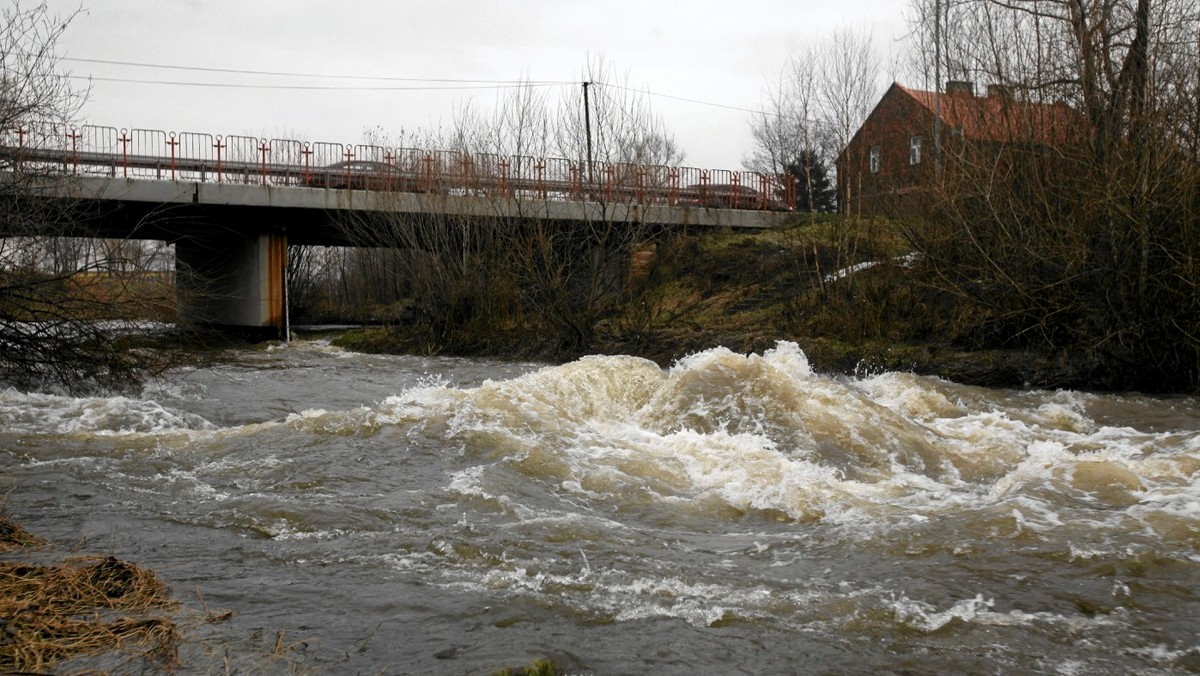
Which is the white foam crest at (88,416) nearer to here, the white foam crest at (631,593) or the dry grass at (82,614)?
the dry grass at (82,614)

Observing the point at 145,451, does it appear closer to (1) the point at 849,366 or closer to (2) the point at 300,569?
(2) the point at 300,569

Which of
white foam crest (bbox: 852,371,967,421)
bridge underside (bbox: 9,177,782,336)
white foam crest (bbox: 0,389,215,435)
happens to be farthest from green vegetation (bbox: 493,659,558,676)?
bridge underside (bbox: 9,177,782,336)

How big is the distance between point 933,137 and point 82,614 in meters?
16.1

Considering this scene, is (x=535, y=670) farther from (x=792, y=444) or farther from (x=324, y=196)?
(x=324, y=196)

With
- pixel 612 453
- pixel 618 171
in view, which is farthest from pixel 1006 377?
pixel 618 171

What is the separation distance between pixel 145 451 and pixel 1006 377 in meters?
11.8

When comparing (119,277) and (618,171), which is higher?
(618,171)

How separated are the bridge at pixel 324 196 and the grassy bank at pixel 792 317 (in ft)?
6.40

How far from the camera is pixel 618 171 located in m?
23.9

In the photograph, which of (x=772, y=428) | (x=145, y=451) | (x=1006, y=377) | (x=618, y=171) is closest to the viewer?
(x=145, y=451)

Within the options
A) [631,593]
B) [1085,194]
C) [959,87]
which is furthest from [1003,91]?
[631,593]

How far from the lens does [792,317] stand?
1983 cm

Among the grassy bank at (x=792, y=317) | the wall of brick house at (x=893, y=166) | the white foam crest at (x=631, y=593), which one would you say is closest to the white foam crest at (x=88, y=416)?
the white foam crest at (x=631, y=593)

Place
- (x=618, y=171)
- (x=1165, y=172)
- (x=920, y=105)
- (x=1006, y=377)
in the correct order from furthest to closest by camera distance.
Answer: (x=618, y=171)
(x=920, y=105)
(x=1006, y=377)
(x=1165, y=172)
